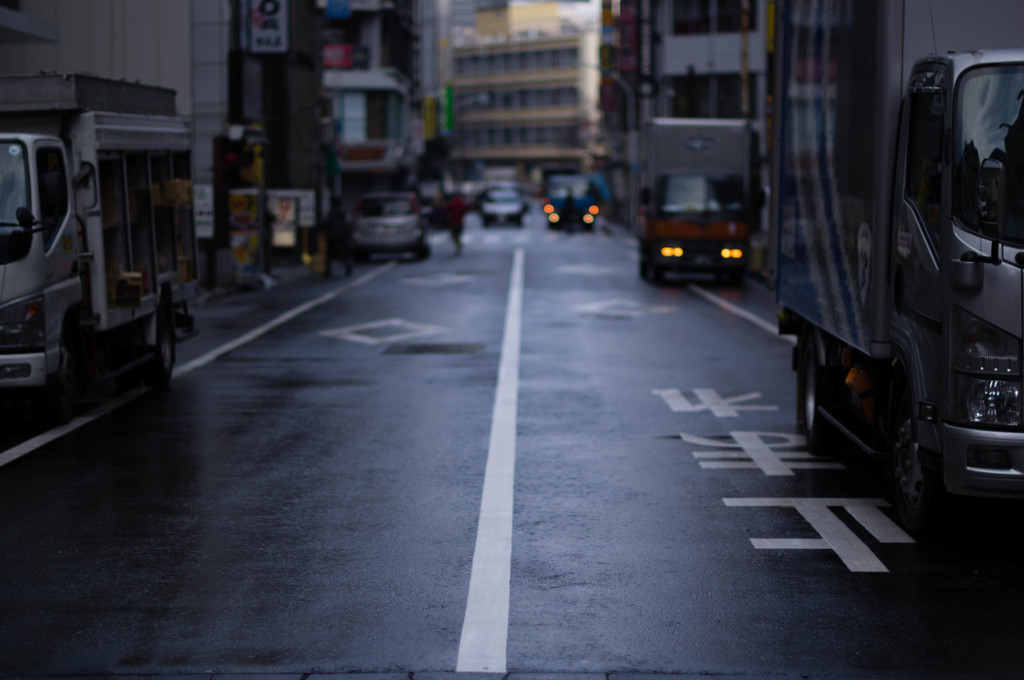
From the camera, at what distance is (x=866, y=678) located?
17.8ft

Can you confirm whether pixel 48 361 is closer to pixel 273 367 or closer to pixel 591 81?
pixel 273 367

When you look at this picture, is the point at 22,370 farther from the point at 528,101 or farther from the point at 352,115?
the point at 528,101

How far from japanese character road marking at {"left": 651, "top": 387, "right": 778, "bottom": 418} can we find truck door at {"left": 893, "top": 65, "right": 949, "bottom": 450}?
4.74 meters

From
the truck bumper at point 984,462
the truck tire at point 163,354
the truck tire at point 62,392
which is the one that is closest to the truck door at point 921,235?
the truck bumper at point 984,462

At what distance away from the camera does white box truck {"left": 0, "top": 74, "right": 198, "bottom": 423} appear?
11.3 meters

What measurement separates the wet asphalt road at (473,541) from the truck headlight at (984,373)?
77cm

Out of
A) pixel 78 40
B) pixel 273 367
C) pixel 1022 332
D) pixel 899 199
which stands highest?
pixel 78 40

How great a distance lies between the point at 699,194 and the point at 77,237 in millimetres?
21108

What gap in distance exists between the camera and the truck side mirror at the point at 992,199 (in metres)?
6.61

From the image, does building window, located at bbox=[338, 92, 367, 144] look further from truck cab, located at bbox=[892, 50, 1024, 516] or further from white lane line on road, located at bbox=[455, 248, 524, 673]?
truck cab, located at bbox=[892, 50, 1024, 516]

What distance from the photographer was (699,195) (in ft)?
105

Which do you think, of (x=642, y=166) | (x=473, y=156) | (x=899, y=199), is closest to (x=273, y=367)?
(x=899, y=199)

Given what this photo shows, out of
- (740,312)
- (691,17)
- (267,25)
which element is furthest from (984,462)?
(691,17)

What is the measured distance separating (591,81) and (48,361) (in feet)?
509
